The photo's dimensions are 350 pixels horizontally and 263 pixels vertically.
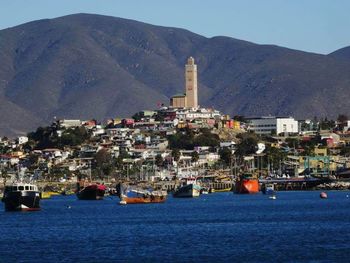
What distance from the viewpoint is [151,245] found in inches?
2670

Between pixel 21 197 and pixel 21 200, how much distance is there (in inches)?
11.6

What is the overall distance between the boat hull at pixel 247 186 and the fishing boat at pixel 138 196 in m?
29.1

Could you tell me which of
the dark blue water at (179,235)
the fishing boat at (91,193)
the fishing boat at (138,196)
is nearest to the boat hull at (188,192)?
the fishing boat at (91,193)

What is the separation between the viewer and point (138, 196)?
13350 cm

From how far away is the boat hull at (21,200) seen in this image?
Answer: 355 feet

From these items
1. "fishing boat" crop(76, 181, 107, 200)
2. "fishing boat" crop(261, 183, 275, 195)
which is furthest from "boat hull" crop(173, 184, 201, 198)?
"fishing boat" crop(261, 183, 275, 195)

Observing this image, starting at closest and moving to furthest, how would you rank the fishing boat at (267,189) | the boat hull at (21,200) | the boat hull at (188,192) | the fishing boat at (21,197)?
the fishing boat at (21,197) < the boat hull at (21,200) < the boat hull at (188,192) < the fishing boat at (267,189)

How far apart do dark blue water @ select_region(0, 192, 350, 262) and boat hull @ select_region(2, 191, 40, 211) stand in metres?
1.64

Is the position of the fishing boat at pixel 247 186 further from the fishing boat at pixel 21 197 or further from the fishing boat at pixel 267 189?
the fishing boat at pixel 21 197

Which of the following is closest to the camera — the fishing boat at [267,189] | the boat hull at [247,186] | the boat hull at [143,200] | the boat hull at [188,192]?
the boat hull at [143,200]

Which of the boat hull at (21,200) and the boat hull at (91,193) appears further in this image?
the boat hull at (91,193)

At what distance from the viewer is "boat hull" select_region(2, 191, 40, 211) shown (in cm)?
10806

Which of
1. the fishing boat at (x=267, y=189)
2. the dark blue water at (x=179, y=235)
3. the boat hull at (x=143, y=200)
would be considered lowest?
the dark blue water at (x=179, y=235)

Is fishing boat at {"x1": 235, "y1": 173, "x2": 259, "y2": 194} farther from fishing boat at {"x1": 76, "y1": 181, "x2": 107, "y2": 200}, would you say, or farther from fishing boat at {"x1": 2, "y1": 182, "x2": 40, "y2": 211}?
fishing boat at {"x1": 2, "y1": 182, "x2": 40, "y2": 211}
